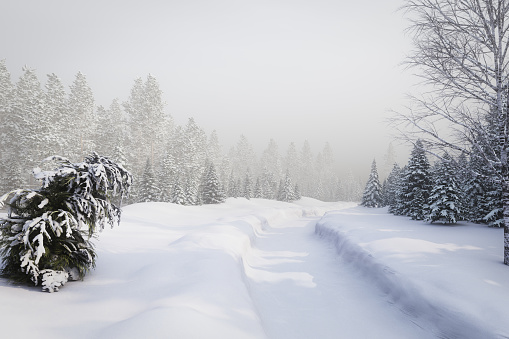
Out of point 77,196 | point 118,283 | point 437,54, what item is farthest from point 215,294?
point 437,54

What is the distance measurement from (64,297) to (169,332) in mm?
2397

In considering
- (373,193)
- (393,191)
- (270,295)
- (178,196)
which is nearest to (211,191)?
(178,196)

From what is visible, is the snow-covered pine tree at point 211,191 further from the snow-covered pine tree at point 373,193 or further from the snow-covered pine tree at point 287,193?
the snow-covered pine tree at point 373,193

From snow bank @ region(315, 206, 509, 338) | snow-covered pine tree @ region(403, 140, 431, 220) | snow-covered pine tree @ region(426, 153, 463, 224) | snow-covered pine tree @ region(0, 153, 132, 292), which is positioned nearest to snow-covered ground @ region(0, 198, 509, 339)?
snow bank @ region(315, 206, 509, 338)

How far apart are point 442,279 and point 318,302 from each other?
294 centimetres

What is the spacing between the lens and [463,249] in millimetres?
8523

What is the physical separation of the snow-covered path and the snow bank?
1.22 ft

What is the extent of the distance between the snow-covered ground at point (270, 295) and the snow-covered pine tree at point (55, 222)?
1.14 feet

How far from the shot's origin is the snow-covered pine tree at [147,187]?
99.7 feet

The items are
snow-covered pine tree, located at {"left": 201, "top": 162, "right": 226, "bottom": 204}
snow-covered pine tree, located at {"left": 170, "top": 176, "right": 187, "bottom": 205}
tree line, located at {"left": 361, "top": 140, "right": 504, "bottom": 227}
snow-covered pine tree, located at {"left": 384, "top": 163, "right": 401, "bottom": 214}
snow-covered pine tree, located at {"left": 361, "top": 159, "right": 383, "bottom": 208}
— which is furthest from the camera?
snow-covered pine tree, located at {"left": 361, "top": 159, "right": 383, "bottom": 208}

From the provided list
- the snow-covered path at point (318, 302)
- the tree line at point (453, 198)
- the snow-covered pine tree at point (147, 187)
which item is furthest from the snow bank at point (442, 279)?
the snow-covered pine tree at point (147, 187)

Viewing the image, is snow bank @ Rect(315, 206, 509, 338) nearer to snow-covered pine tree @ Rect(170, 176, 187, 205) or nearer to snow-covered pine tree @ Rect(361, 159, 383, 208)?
snow-covered pine tree @ Rect(170, 176, 187, 205)

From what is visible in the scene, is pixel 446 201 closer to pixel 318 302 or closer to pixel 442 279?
pixel 442 279

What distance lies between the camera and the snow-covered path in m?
4.99
